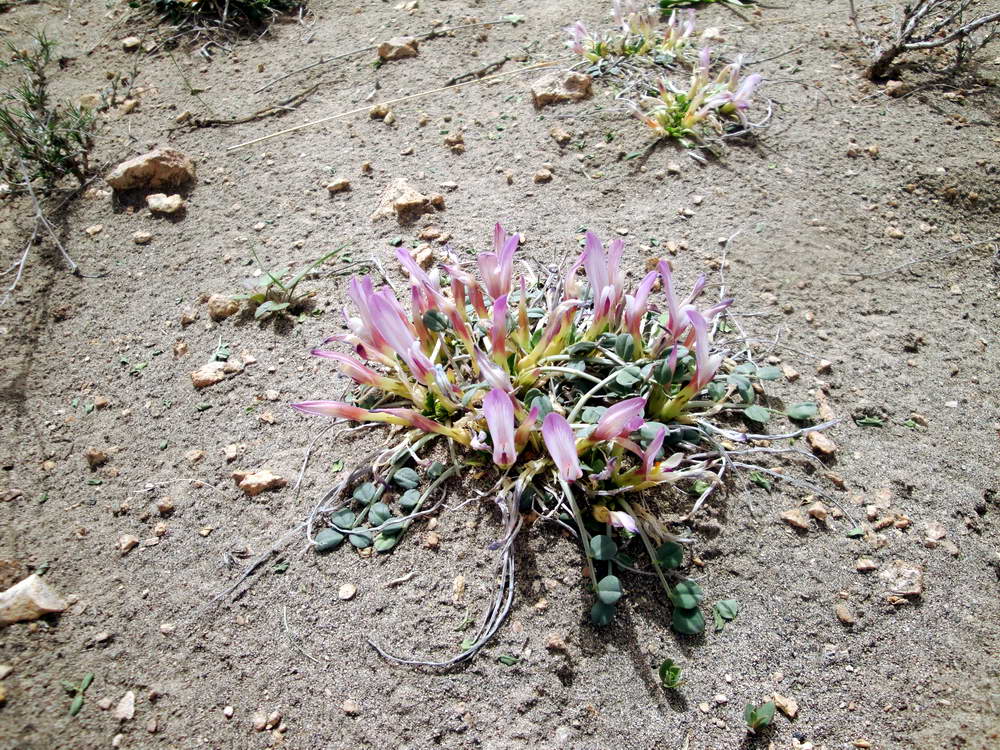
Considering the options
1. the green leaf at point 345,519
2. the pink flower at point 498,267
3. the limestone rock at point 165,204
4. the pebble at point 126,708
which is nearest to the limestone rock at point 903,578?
the pink flower at point 498,267

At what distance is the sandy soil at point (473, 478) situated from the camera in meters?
1.31

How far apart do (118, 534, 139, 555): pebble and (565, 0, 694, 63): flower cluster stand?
265cm

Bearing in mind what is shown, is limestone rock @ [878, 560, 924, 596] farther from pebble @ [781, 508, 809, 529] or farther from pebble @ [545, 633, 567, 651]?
pebble @ [545, 633, 567, 651]

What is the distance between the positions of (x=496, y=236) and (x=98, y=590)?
1.31 m

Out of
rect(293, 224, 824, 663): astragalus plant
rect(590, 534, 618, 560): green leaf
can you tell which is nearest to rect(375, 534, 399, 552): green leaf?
rect(293, 224, 824, 663): astragalus plant

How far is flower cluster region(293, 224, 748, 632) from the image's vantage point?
1.39 meters

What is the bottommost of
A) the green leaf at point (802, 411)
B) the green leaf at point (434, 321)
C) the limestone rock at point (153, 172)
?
the green leaf at point (802, 411)

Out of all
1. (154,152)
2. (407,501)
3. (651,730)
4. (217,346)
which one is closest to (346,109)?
(154,152)

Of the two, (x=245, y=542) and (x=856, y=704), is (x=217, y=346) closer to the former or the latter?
(x=245, y=542)

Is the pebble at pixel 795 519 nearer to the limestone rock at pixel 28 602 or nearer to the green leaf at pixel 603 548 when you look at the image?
the green leaf at pixel 603 548

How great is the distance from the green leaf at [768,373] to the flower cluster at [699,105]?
1.17 meters

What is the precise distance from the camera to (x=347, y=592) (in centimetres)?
145

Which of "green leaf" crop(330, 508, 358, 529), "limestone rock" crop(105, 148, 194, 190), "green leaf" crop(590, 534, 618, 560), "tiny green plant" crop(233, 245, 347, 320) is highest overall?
"limestone rock" crop(105, 148, 194, 190)

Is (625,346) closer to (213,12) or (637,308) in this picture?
(637,308)
